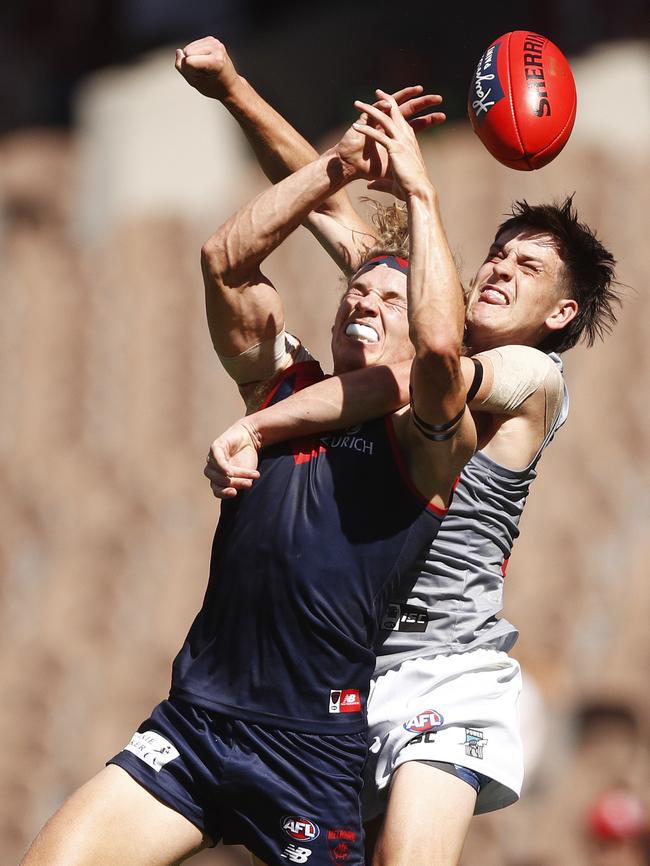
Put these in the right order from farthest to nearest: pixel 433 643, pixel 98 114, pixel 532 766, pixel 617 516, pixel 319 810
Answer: pixel 98 114 < pixel 617 516 < pixel 532 766 < pixel 433 643 < pixel 319 810

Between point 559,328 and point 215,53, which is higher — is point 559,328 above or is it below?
below

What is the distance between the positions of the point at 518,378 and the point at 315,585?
703mm

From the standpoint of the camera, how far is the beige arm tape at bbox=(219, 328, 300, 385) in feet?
10.9

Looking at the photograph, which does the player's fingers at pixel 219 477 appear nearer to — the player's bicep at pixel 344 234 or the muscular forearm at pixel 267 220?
the muscular forearm at pixel 267 220

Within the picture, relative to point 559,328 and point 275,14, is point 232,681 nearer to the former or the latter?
point 559,328

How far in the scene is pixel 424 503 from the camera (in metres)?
3.15

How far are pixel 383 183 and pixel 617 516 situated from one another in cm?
584

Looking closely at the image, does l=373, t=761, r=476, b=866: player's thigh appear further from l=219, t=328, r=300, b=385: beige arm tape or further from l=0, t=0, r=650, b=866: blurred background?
l=0, t=0, r=650, b=866: blurred background

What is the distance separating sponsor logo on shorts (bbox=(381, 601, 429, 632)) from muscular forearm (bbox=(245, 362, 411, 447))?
51 cm

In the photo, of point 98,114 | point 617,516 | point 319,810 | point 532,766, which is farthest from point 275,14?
point 319,810

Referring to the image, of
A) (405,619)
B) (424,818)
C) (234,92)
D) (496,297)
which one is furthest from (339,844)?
(234,92)

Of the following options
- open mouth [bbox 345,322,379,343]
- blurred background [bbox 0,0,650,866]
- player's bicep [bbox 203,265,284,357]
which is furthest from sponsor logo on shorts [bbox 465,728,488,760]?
blurred background [bbox 0,0,650,866]

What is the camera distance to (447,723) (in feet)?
10.7

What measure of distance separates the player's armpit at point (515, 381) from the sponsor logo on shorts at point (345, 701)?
740 millimetres
